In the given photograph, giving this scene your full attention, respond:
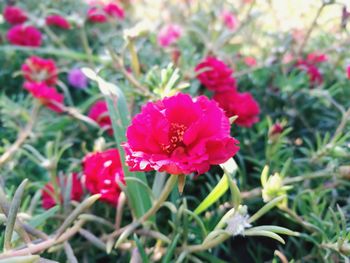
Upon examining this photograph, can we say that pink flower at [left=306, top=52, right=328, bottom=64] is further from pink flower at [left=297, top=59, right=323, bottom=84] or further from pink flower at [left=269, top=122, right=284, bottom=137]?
pink flower at [left=269, top=122, right=284, bottom=137]

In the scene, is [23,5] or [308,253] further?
[23,5]

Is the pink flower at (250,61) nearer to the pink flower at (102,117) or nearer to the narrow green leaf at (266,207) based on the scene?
the pink flower at (102,117)

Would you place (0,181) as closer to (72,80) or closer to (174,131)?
(174,131)

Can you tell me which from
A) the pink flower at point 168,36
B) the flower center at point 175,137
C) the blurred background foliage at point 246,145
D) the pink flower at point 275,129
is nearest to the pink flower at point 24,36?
the blurred background foliage at point 246,145

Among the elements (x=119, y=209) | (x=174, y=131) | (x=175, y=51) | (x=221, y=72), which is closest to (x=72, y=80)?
(x=175, y=51)

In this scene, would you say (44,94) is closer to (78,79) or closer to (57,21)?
(78,79)

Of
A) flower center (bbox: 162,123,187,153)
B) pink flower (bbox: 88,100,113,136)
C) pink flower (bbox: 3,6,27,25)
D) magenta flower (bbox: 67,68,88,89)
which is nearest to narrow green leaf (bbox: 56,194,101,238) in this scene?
flower center (bbox: 162,123,187,153)
